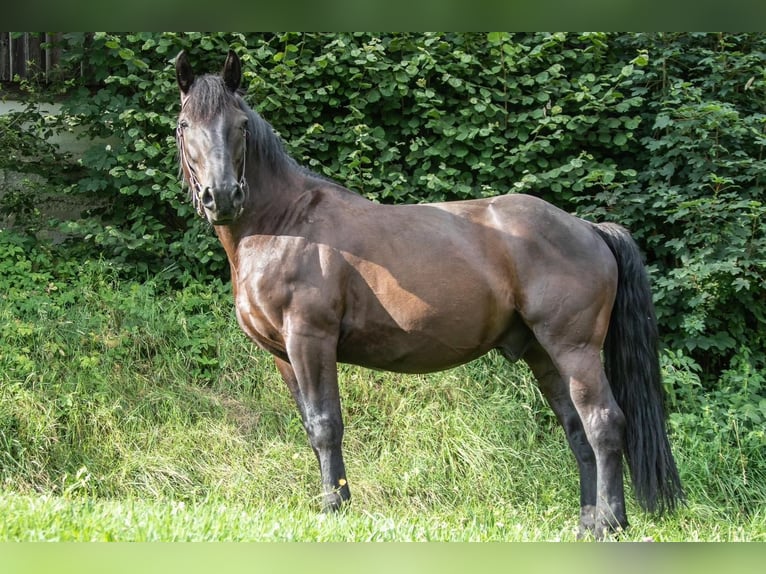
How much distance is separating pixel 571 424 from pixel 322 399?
1.60 m

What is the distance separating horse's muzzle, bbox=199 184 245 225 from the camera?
3.81 m

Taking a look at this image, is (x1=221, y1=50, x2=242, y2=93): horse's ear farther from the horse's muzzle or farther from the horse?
the horse's muzzle

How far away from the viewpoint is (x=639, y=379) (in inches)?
178

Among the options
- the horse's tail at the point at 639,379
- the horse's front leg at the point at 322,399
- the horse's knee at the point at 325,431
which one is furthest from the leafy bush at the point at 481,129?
the horse's knee at the point at 325,431

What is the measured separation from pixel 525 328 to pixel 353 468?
80.1 inches

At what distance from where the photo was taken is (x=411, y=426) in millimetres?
6109

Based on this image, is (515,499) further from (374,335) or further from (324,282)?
(324,282)

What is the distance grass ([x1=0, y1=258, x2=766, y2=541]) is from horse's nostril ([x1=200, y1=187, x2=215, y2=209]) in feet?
7.41

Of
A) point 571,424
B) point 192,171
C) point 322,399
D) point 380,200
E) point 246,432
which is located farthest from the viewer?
point 380,200

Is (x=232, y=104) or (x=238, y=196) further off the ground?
(x=232, y=104)

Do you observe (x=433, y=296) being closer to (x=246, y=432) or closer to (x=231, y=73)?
(x=231, y=73)

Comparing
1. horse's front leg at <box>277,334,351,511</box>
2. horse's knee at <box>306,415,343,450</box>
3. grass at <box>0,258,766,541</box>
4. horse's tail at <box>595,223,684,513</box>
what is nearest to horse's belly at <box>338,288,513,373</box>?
horse's front leg at <box>277,334,351,511</box>

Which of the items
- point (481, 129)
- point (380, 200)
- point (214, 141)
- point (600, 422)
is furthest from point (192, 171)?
point (481, 129)
